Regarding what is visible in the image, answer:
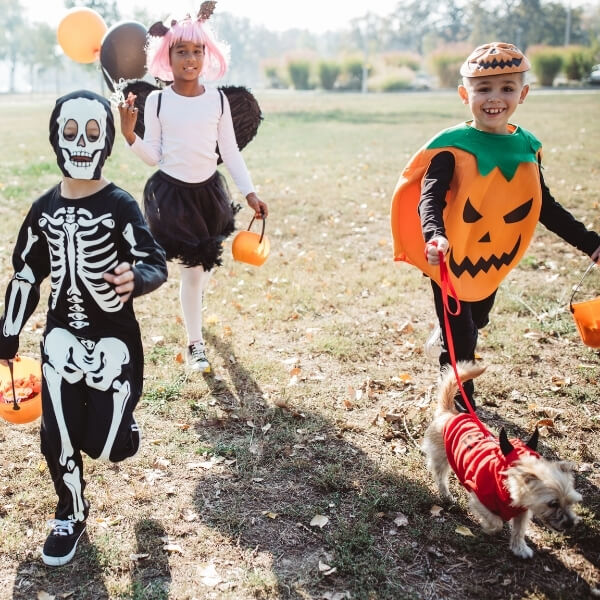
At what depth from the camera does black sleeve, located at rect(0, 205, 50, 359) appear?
2965 millimetres

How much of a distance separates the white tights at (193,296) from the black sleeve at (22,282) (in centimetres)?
163

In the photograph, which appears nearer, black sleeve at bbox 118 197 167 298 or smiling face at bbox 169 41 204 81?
black sleeve at bbox 118 197 167 298

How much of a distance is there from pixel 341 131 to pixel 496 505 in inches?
678

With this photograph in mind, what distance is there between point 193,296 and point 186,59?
5.29ft

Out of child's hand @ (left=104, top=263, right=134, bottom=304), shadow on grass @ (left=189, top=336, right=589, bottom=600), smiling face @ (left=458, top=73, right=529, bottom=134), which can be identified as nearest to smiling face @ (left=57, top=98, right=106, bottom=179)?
child's hand @ (left=104, top=263, right=134, bottom=304)

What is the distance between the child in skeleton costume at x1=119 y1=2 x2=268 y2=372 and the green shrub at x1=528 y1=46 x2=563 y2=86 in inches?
1535

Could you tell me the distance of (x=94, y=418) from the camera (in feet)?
9.80

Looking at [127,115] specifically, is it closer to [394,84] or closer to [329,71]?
[394,84]

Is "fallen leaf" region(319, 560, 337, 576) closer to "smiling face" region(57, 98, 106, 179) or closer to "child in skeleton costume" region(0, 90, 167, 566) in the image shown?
"child in skeleton costume" region(0, 90, 167, 566)

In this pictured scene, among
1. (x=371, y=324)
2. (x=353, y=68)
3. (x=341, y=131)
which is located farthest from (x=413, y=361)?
(x=353, y=68)

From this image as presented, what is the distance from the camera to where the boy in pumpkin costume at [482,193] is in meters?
3.40

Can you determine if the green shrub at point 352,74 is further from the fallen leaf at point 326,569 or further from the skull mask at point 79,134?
the fallen leaf at point 326,569

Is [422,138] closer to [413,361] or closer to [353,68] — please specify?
[413,361]

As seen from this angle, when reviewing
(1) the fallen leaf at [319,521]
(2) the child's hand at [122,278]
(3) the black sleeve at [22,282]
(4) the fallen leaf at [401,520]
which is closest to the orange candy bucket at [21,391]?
(3) the black sleeve at [22,282]
